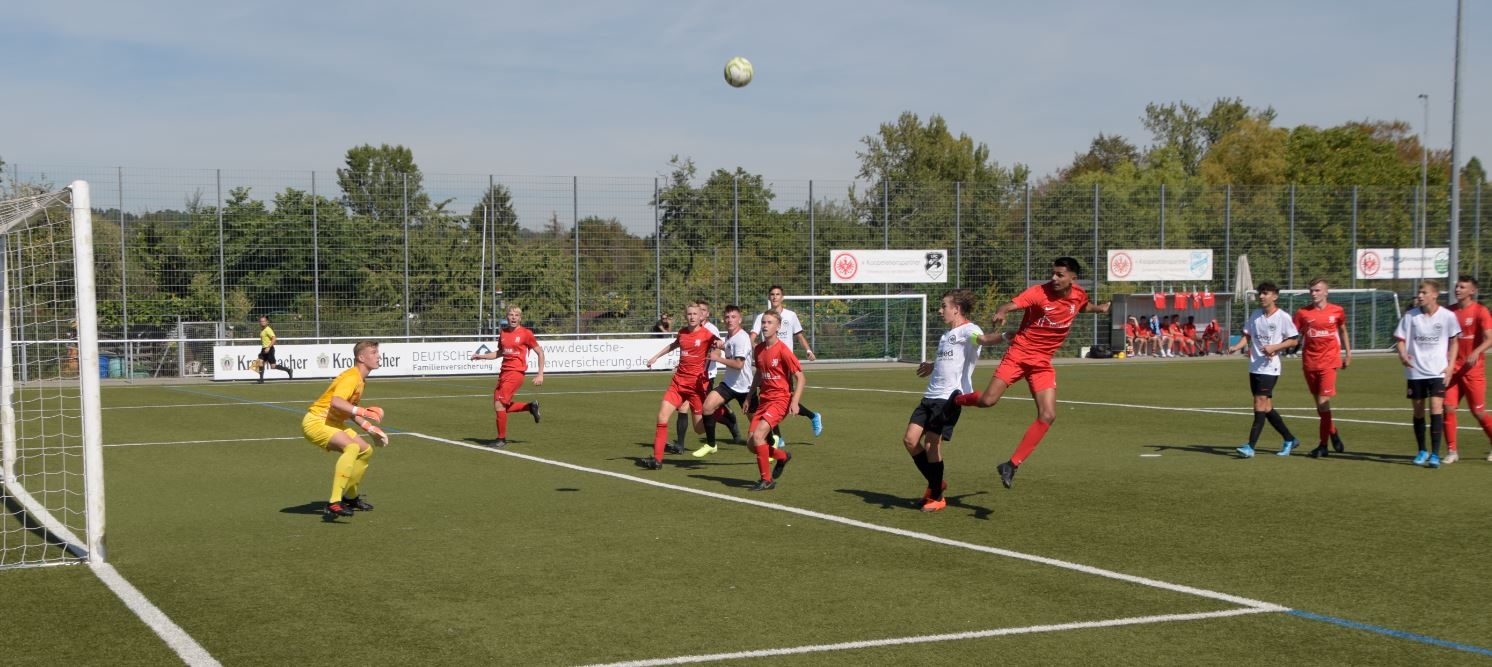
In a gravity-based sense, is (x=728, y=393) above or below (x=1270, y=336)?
below

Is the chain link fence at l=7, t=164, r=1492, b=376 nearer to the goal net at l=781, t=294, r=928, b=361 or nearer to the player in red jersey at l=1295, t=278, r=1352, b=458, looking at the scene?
the goal net at l=781, t=294, r=928, b=361

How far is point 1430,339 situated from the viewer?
1351 centimetres

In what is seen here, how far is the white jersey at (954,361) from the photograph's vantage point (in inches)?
415

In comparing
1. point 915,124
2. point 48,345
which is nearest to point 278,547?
point 48,345

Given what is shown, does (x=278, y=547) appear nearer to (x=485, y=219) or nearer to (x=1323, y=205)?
(x=485, y=219)

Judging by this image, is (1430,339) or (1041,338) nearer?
(1041,338)

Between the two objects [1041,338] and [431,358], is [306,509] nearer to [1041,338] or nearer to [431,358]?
[1041,338]

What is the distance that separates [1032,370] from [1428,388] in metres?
5.72

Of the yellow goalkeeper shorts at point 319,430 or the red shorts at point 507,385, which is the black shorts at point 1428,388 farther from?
the yellow goalkeeper shorts at point 319,430

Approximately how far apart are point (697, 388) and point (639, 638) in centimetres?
843

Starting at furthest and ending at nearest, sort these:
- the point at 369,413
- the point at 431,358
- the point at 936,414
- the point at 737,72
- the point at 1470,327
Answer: the point at 431,358 → the point at 737,72 → the point at 1470,327 → the point at 936,414 → the point at 369,413

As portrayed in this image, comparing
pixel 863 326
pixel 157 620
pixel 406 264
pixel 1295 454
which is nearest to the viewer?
pixel 157 620

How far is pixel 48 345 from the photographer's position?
3014 cm

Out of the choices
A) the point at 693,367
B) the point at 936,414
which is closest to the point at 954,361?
the point at 936,414
